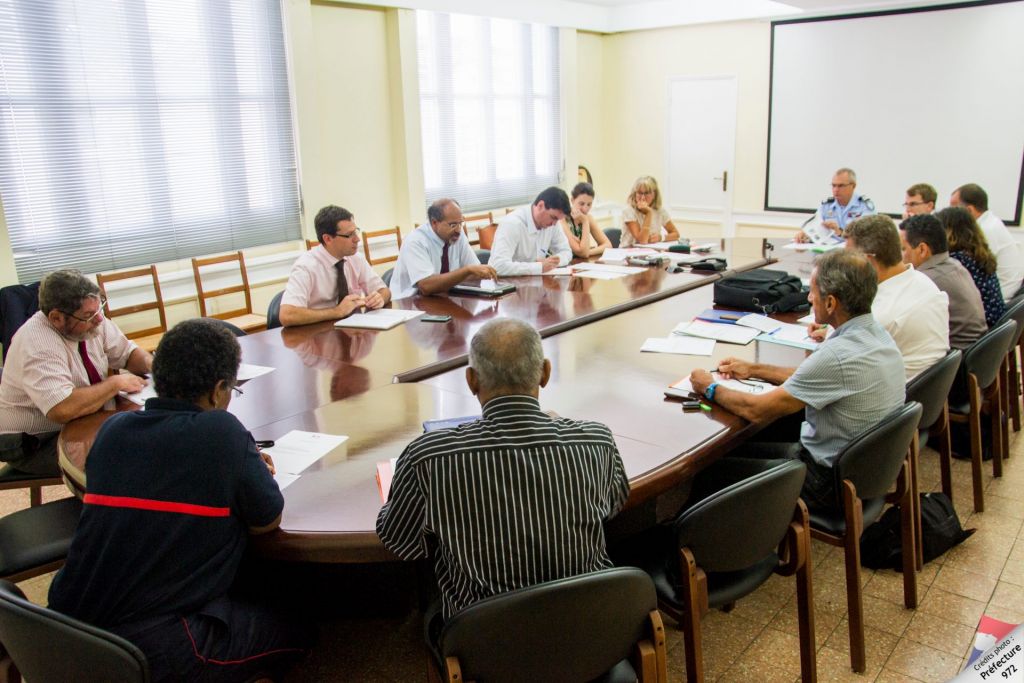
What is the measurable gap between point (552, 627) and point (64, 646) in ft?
2.86

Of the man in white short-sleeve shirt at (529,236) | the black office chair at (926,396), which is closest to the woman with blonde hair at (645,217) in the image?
the man in white short-sleeve shirt at (529,236)

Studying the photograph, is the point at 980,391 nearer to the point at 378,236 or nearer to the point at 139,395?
the point at 139,395

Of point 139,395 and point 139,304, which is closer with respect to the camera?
point 139,395

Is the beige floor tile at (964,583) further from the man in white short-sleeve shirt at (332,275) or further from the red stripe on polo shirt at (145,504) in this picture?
the man in white short-sleeve shirt at (332,275)

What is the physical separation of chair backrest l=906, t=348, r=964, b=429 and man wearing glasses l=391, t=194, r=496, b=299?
2.36 meters

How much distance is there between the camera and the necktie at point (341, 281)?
3.85m

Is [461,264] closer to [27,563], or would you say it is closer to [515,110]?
[27,563]

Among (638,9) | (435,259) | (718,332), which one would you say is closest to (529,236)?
(435,259)

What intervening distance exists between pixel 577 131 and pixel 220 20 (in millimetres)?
3945

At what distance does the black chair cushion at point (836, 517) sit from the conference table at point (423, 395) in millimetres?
337

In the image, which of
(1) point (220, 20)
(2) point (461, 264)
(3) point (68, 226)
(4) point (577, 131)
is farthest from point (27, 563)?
(4) point (577, 131)

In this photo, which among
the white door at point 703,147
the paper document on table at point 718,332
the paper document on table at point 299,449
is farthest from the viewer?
the white door at point 703,147

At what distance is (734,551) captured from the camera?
1.81 m

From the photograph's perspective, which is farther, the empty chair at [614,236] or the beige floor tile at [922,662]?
the empty chair at [614,236]
